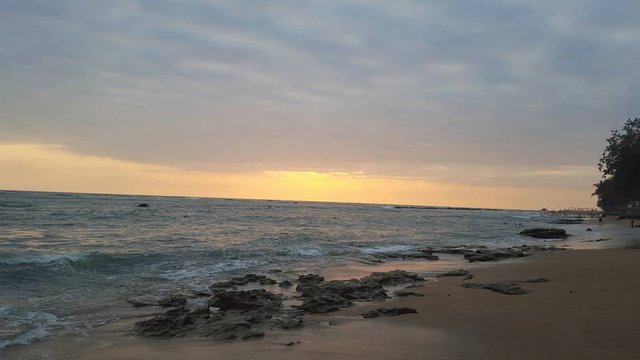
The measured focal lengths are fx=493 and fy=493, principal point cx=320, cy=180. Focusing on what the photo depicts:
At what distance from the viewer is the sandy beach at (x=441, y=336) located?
302 inches

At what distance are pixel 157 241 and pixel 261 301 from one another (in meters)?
17.5

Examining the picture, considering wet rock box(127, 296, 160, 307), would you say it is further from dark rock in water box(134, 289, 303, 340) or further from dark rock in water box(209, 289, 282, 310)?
dark rock in water box(134, 289, 303, 340)

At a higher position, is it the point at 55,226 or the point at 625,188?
the point at 625,188

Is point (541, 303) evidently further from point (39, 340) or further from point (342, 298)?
point (39, 340)

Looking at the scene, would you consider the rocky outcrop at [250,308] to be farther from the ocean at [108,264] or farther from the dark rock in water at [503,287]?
the dark rock in water at [503,287]

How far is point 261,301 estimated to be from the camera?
12.2 meters

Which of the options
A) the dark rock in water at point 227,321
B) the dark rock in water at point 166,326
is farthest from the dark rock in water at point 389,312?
the dark rock in water at point 166,326

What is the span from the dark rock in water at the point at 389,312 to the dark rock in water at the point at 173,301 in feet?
15.7

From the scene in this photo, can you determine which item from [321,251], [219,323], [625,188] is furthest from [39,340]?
[625,188]

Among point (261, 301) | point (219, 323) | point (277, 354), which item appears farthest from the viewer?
point (261, 301)

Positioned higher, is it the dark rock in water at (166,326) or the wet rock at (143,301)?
the dark rock in water at (166,326)

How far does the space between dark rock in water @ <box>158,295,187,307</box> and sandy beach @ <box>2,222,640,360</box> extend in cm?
175

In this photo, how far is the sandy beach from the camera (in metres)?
7.68

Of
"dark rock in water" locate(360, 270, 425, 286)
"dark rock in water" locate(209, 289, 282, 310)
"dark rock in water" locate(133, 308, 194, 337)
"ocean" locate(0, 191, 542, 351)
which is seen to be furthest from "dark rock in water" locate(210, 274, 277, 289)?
"dark rock in water" locate(133, 308, 194, 337)
